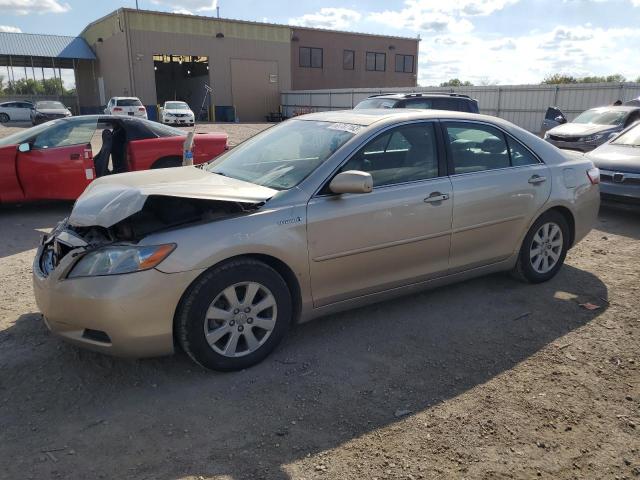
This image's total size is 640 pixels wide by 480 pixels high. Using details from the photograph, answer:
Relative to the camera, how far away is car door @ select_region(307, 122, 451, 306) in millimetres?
3531

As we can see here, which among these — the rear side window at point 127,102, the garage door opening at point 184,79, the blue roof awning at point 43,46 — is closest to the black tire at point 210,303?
the rear side window at point 127,102

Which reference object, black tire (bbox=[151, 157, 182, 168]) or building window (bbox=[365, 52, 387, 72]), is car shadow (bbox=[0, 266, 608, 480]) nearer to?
black tire (bbox=[151, 157, 182, 168])

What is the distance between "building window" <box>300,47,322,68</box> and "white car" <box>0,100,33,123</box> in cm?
2091

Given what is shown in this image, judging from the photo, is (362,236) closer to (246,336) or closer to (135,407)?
(246,336)

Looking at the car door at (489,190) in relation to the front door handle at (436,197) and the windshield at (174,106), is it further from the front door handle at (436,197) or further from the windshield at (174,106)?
the windshield at (174,106)

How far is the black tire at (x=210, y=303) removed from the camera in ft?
10.2

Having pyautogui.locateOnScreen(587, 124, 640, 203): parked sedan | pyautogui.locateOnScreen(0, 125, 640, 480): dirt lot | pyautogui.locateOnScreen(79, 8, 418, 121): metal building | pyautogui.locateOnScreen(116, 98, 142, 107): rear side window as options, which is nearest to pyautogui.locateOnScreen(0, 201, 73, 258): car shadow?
pyautogui.locateOnScreen(0, 125, 640, 480): dirt lot

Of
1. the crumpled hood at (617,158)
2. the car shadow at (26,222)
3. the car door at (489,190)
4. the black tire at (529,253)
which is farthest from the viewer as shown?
the crumpled hood at (617,158)

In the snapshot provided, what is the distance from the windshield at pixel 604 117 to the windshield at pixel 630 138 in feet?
15.5

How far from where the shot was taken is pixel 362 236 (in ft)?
12.0

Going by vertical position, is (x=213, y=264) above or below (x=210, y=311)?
above

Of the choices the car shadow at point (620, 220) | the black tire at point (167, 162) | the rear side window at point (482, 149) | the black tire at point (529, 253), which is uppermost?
the rear side window at point (482, 149)

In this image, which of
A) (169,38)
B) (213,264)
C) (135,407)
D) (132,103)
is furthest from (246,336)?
(169,38)

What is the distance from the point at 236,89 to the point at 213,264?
3840cm
